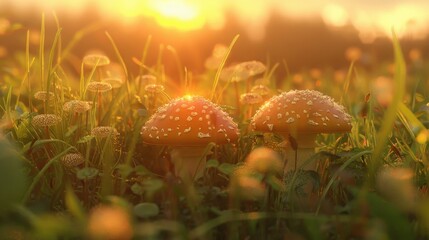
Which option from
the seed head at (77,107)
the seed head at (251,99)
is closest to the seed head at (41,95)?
the seed head at (77,107)

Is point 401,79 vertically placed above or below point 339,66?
above

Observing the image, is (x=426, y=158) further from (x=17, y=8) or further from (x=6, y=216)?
(x=17, y=8)

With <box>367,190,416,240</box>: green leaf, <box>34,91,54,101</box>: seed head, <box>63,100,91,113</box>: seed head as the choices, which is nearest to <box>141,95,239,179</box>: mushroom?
<box>63,100,91,113</box>: seed head

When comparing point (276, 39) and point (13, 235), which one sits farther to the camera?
point (276, 39)

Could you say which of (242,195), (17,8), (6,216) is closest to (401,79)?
(242,195)

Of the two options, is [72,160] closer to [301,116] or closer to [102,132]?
[102,132]

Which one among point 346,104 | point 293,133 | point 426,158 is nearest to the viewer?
point 426,158

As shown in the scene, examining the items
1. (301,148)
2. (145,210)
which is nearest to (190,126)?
(301,148)
